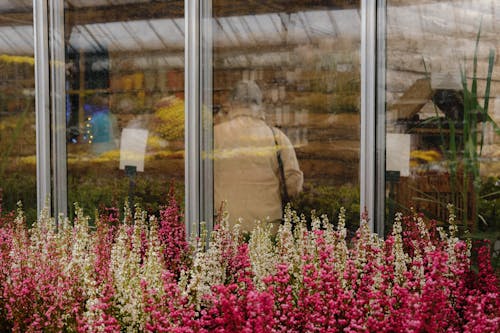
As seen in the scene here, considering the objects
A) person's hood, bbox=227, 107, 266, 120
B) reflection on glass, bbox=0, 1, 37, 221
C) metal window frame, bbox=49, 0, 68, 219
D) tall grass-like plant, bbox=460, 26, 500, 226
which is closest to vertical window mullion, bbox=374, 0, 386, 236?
tall grass-like plant, bbox=460, 26, 500, 226

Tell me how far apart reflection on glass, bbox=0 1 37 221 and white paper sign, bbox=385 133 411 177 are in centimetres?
310

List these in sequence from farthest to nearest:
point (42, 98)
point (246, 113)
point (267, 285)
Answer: point (42, 98) < point (246, 113) < point (267, 285)

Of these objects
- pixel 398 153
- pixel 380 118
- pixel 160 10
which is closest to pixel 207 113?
pixel 160 10

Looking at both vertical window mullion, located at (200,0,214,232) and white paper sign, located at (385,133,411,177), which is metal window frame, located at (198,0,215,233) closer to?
vertical window mullion, located at (200,0,214,232)

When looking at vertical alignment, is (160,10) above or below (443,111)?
above

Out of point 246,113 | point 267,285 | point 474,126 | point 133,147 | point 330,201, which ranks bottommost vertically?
point 267,285

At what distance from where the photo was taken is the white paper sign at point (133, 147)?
5.66m

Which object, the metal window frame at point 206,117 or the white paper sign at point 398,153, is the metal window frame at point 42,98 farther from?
the white paper sign at point 398,153

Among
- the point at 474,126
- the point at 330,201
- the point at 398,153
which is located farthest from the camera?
the point at 330,201

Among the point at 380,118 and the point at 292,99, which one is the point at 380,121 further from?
the point at 292,99

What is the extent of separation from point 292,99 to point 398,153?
2.78 feet

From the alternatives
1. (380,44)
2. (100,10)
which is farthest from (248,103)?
(100,10)

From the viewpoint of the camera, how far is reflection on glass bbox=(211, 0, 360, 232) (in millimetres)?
4914

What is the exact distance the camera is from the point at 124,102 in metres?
5.71
